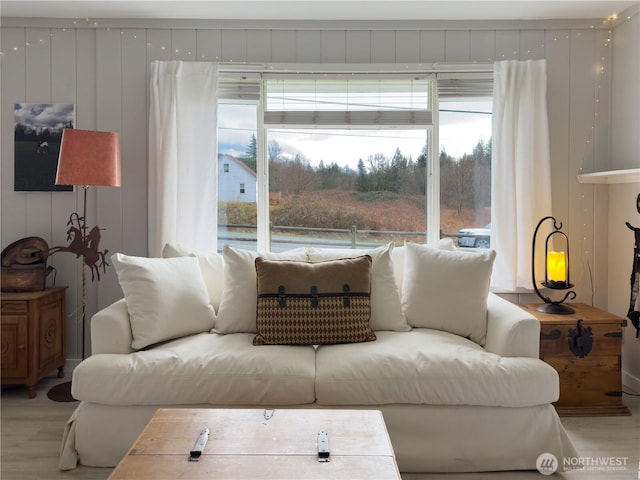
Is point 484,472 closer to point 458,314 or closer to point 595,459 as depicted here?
point 595,459

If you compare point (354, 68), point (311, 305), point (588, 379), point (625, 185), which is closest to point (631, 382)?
point (588, 379)

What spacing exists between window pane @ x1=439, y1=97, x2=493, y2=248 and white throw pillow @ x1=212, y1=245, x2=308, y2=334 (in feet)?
5.27

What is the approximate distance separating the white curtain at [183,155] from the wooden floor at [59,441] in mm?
1199

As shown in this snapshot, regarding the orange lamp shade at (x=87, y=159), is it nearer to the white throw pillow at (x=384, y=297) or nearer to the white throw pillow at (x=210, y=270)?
the white throw pillow at (x=210, y=270)

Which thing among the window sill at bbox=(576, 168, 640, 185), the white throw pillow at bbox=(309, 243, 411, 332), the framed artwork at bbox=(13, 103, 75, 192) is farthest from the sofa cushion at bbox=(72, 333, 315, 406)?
the window sill at bbox=(576, 168, 640, 185)

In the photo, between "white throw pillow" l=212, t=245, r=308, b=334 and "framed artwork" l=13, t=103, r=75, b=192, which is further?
"framed artwork" l=13, t=103, r=75, b=192

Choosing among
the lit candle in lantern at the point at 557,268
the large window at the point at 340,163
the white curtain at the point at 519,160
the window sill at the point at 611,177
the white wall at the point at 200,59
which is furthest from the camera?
the large window at the point at 340,163

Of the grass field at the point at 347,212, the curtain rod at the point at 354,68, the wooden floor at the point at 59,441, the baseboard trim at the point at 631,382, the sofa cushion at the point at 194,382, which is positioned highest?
the curtain rod at the point at 354,68

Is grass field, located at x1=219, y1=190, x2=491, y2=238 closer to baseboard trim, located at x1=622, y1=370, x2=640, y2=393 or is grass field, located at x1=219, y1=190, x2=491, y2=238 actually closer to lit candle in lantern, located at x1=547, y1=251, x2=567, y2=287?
lit candle in lantern, located at x1=547, y1=251, x2=567, y2=287

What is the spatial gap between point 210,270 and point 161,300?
1.56 ft

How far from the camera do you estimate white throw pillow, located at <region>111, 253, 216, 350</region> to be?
2670 millimetres

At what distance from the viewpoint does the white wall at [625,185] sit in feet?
11.2

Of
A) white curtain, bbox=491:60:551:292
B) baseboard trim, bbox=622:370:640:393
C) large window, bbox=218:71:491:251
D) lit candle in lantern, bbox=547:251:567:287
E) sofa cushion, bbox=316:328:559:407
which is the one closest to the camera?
sofa cushion, bbox=316:328:559:407

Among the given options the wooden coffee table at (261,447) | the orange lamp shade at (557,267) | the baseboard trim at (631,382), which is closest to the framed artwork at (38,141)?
the wooden coffee table at (261,447)
